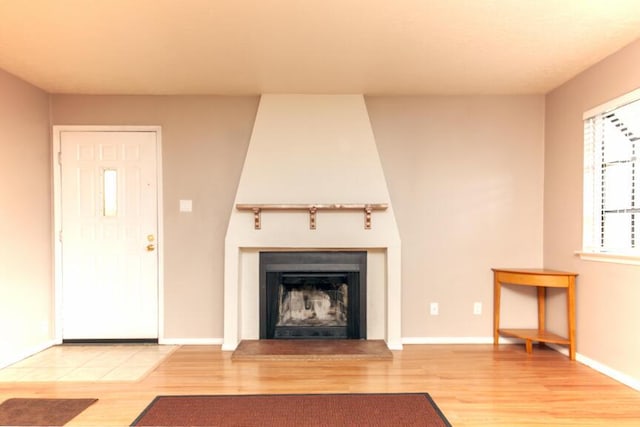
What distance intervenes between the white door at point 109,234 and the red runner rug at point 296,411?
1485 millimetres

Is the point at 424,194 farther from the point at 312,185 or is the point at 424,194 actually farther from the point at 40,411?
the point at 40,411

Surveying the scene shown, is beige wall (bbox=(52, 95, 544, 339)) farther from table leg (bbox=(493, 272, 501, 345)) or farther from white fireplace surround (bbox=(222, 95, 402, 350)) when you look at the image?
white fireplace surround (bbox=(222, 95, 402, 350))

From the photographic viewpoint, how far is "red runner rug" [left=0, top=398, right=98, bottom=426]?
2295 millimetres

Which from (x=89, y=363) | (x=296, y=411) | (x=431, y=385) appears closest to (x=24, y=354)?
(x=89, y=363)

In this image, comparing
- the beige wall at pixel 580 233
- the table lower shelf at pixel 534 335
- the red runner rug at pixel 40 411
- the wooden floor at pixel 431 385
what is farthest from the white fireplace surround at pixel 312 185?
the beige wall at pixel 580 233

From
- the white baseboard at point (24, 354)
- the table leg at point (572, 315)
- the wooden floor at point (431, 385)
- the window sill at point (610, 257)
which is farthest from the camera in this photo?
the table leg at point (572, 315)

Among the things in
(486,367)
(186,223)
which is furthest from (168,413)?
(486,367)

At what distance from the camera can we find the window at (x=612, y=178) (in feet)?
9.44

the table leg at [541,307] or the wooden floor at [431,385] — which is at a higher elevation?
the table leg at [541,307]

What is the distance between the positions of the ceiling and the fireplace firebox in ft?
5.15

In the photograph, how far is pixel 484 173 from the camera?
12.6ft

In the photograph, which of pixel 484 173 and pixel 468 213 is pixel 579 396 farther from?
pixel 484 173

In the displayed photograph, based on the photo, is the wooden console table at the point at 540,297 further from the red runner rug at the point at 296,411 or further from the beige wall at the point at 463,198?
the red runner rug at the point at 296,411

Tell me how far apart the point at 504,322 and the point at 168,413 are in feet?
9.97
